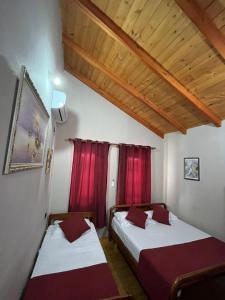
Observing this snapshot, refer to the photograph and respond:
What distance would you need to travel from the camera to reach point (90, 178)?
3.16m

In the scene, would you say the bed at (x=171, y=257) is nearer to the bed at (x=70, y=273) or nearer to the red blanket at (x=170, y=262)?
the red blanket at (x=170, y=262)

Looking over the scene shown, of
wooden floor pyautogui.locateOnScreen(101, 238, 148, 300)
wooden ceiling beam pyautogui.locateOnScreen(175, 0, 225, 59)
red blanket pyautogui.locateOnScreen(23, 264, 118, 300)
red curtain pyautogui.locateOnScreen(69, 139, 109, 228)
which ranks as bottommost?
wooden floor pyautogui.locateOnScreen(101, 238, 148, 300)

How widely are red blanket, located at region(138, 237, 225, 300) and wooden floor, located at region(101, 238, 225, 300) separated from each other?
0.72 ft

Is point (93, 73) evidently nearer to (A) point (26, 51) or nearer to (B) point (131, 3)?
(B) point (131, 3)

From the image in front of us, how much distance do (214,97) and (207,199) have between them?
1.75m

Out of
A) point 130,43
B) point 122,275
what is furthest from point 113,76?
point 122,275

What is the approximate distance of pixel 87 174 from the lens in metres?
3.14

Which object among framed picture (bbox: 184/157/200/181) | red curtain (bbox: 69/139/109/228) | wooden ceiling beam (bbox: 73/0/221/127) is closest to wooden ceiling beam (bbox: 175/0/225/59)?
wooden ceiling beam (bbox: 73/0/221/127)

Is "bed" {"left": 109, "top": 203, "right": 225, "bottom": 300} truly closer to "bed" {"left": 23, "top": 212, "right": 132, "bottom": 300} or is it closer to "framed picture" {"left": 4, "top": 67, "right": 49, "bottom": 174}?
"bed" {"left": 23, "top": 212, "right": 132, "bottom": 300}

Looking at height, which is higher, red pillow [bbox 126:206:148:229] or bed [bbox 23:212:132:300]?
red pillow [bbox 126:206:148:229]

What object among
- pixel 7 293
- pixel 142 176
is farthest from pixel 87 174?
pixel 7 293

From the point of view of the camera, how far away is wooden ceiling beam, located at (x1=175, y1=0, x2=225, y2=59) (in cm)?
137

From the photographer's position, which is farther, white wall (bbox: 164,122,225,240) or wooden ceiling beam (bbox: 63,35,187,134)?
white wall (bbox: 164,122,225,240)

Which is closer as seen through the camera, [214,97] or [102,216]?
[214,97]
